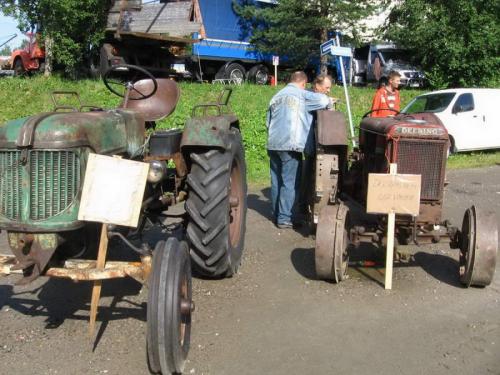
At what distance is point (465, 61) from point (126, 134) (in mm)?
16266

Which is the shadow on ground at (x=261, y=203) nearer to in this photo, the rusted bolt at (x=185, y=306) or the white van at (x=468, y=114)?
the rusted bolt at (x=185, y=306)

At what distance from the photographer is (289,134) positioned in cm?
624

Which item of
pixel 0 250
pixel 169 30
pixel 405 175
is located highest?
pixel 169 30

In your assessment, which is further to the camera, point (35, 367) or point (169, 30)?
point (169, 30)

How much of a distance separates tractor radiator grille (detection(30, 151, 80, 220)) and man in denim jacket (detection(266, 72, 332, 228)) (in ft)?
11.1

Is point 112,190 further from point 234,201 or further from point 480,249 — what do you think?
point 480,249

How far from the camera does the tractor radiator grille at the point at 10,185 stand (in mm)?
3242

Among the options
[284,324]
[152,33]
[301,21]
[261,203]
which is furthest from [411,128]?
[301,21]

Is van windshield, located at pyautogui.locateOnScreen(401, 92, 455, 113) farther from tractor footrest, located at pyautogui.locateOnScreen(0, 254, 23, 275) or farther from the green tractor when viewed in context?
tractor footrest, located at pyautogui.locateOnScreen(0, 254, 23, 275)

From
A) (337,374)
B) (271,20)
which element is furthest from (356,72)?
(337,374)

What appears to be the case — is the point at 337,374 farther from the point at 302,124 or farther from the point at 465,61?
the point at 465,61

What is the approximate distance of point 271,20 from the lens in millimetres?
20031

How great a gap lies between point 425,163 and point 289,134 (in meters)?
1.89

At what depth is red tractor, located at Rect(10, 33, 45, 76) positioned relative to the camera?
16094 millimetres
